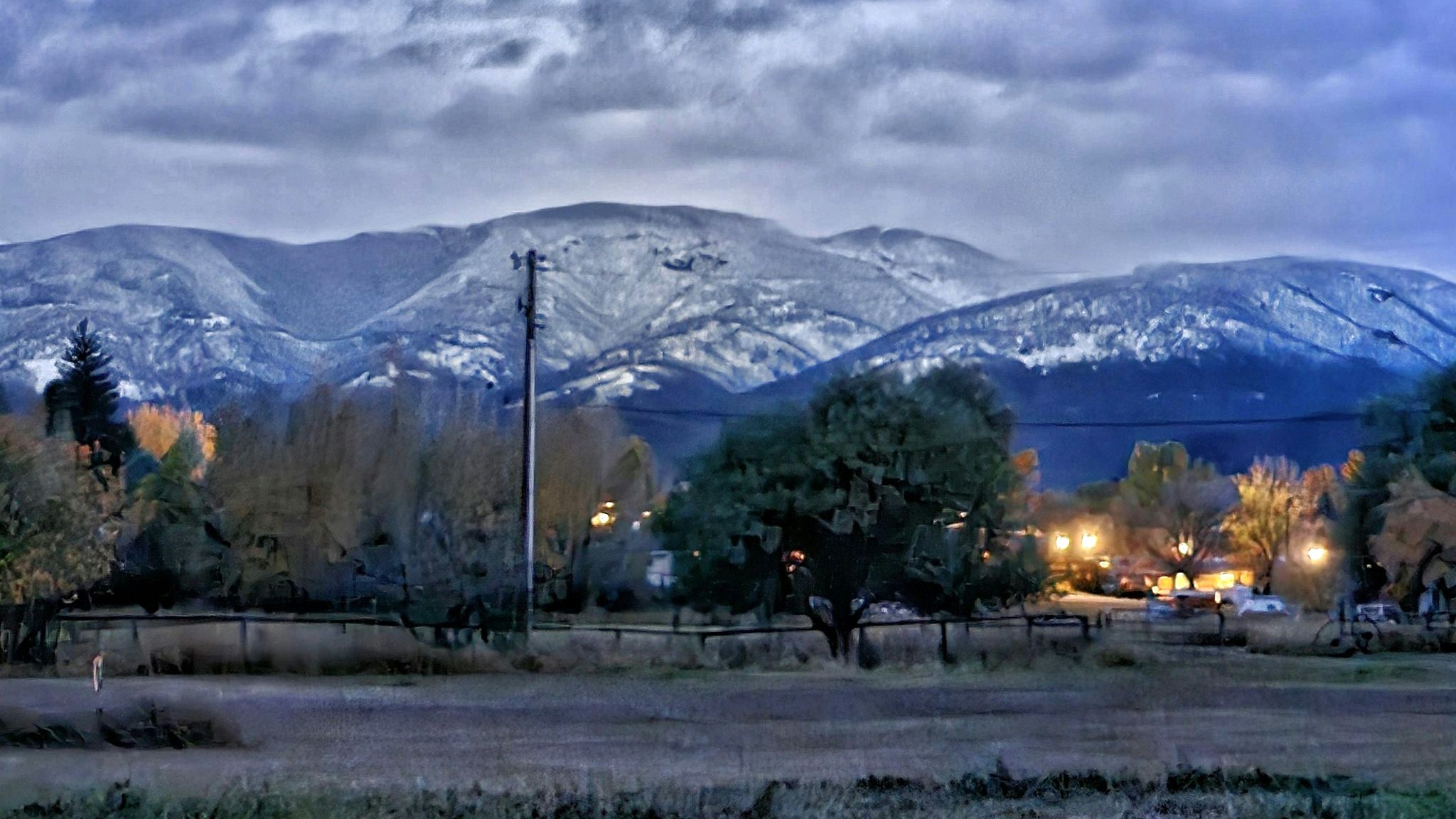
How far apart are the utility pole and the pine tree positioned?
47.7m

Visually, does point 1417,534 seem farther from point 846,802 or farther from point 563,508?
point 846,802

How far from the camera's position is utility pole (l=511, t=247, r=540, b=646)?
4538 centimetres

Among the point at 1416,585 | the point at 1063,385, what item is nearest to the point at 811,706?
the point at 1416,585

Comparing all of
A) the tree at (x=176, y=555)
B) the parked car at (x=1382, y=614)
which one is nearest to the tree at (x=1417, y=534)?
the parked car at (x=1382, y=614)

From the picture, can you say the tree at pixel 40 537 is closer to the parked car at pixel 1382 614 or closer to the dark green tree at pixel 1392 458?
the parked car at pixel 1382 614

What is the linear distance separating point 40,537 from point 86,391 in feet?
204

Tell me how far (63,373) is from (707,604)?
195 feet

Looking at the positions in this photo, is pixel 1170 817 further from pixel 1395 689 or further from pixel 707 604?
pixel 707 604

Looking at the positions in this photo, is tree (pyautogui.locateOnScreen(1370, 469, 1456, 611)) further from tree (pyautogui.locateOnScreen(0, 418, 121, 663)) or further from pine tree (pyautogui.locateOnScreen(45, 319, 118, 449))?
pine tree (pyautogui.locateOnScreen(45, 319, 118, 449))

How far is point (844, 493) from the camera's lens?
46.6 m

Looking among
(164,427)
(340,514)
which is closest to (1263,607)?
(340,514)

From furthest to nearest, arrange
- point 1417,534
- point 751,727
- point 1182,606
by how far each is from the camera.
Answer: point 1182,606 → point 1417,534 → point 751,727

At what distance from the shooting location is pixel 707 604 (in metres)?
49.1

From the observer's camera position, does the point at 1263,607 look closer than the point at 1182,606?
No
